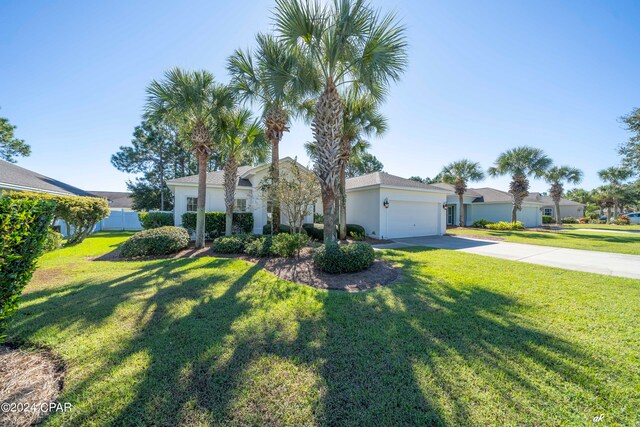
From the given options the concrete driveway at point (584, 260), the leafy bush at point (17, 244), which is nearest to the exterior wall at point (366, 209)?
the concrete driveway at point (584, 260)

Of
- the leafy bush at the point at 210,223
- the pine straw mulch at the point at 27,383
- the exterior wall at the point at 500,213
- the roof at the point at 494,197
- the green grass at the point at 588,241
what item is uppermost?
the roof at the point at 494,197

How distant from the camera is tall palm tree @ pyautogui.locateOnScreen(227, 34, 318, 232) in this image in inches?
308

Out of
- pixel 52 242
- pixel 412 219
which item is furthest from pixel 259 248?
pixel 412 219

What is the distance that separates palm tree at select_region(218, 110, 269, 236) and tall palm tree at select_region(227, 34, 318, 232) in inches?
39.9

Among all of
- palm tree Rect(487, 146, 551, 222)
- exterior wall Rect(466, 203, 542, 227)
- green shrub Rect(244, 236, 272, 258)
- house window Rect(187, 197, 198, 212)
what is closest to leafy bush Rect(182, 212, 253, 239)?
house window Rect(187, 197, 198, 212)

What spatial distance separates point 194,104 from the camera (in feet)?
30.7

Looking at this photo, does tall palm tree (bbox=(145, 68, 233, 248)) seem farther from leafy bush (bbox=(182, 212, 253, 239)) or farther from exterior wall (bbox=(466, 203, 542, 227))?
exterior wall (bbox=(466, 203, 542, 227))

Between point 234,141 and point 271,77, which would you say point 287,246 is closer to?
point 271,77

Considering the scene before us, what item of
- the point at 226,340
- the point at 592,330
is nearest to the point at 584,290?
the point at 592,330

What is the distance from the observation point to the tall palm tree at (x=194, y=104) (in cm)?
917

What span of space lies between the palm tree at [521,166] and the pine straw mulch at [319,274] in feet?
73.9

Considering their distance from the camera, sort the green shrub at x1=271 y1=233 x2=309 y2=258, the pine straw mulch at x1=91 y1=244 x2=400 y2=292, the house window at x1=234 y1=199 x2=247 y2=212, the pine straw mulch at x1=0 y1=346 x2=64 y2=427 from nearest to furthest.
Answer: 1. the pine straw mulch at x1=0 y1=346 x2=64 y2=427
2. the pine straw mulch at x1=91 y1=244 x2=400 y2=292
3. the green shrub at x1=271 y1=233 x2=309 y2=258
4. the house window at x1=234 y1=199 x2=247 y2=212

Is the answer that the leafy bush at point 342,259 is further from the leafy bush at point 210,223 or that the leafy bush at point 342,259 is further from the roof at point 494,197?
the roof at point 494,197

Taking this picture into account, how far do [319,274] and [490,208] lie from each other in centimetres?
2757
